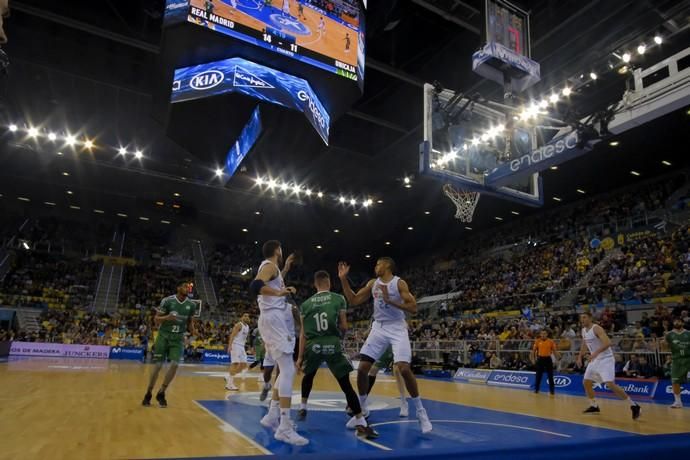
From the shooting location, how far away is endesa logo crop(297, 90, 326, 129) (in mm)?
11773

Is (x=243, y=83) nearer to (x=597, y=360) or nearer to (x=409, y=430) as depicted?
(x=409, y=430)

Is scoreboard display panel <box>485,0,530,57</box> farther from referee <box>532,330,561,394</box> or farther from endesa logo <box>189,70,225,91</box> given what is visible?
referee <box>532,330,561,394</box>

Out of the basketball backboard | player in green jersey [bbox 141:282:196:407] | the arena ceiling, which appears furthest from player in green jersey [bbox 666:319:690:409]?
player in green jersey [bbox 141:282:196:407]

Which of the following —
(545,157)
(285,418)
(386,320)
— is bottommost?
(285,418)

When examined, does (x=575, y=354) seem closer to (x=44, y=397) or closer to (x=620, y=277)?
(x=620, y=277)

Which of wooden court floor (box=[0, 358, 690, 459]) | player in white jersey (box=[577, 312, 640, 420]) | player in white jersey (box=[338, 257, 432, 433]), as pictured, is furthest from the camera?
player in white jersey (box=[577, 312, 640, 420])

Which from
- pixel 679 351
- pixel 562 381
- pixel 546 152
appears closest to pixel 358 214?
pixel 562 381

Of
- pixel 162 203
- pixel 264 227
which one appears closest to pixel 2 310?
pixel 162 203

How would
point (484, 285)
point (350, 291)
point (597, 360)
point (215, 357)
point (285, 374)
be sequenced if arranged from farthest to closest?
point (484, 285), point (215, 357), point (597, 360), point (350, 291), point (285, 374)

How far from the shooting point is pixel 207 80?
1124cm

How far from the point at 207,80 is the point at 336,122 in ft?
25.9

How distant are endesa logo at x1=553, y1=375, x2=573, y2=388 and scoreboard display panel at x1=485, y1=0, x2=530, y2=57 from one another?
968 centimetres

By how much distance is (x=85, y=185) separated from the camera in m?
27.4

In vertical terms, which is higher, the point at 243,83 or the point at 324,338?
the point at 243,83
